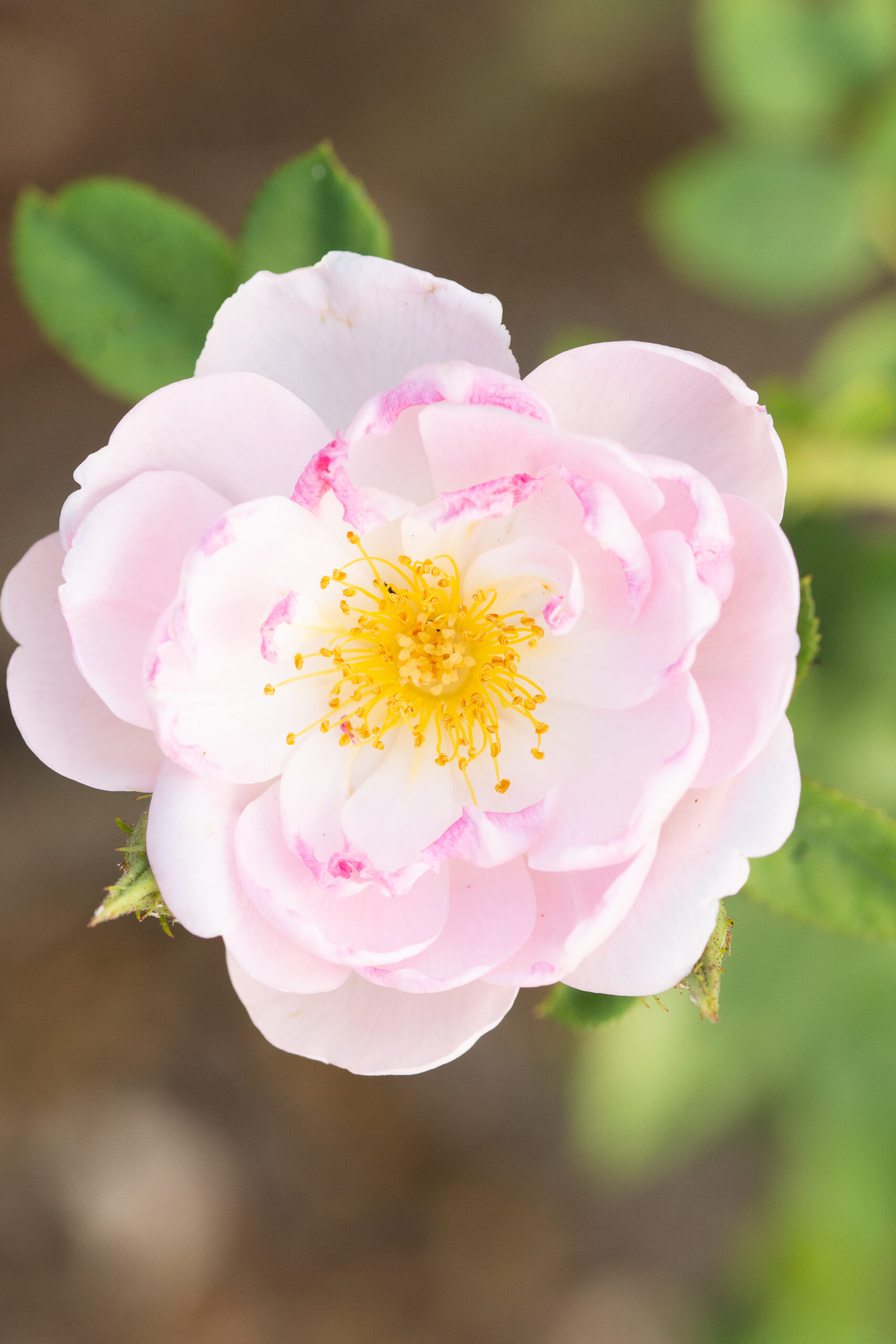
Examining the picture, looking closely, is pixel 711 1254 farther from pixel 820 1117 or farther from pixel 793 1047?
pixel 793 1047

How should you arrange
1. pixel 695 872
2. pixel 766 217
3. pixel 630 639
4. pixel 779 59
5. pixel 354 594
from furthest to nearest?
pixel 766 217 < pixel 779 59 < pixel 354 594 < pixel 630 639 < pixel 695 872

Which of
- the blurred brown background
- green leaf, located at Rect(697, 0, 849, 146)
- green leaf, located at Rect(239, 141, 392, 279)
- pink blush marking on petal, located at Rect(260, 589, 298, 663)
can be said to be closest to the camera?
pink blush marking on petal, located at Rect(260, 589, 298, 663)

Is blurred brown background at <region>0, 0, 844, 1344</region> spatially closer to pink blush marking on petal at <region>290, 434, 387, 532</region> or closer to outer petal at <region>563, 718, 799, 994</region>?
pink blush marking on petal at <region>290, 434, 387, 532</region>

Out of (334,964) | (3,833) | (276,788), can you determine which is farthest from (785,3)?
(3,833)

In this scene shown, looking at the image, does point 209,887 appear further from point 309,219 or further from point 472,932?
point 309,219

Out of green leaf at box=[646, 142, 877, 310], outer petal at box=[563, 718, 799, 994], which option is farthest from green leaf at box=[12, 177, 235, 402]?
green leaf at box=[646, 142, 877, 310]

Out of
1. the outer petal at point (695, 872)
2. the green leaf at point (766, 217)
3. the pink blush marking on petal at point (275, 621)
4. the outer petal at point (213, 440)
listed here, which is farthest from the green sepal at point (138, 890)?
the green leaf at point (766, 217)

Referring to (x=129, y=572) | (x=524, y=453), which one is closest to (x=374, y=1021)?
(x=129, y=572)

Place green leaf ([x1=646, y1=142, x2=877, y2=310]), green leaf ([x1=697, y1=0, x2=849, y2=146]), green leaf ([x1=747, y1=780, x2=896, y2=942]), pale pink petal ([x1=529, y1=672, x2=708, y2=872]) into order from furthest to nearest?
1. green leaf ([x1=646, y1=142, x2=877, y2=310])
2. green leaf ([x1=697, y1=0, x2=849, y2=146])
3. green leaf ([x1=747, y1=780, x2=896, y2=942])
4. pale pink petal ([x1=529, y1=672, x2=708, y2=872])
